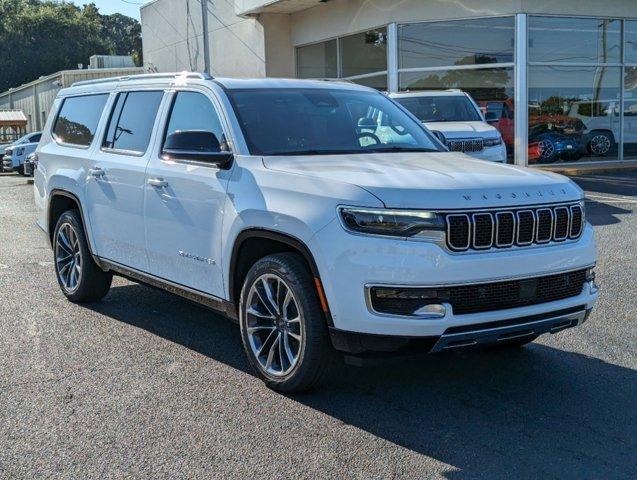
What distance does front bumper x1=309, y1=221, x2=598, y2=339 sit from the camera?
14.1ft

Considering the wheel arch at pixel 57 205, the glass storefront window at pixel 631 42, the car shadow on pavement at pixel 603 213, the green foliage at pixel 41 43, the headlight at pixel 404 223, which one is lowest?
the car shadow on pavement at pixel 603 213

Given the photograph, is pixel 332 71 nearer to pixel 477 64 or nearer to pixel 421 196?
pixel 477 64

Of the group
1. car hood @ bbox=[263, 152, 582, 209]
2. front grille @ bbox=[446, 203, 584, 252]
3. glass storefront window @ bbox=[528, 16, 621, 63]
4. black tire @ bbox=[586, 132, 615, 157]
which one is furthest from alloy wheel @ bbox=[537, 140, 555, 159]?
front grille @ bbox=[446, 203, 584, 252]

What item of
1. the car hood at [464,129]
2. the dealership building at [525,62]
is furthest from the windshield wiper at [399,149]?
the dealership building at [525,62]

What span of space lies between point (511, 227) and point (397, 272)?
0.74 metres

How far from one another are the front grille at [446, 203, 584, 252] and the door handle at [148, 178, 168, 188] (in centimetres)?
230

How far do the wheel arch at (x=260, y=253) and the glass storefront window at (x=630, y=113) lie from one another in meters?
19.8

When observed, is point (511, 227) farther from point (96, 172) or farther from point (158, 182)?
point (96, 172)

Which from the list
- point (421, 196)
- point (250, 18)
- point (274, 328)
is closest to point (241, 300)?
point (274, 328)

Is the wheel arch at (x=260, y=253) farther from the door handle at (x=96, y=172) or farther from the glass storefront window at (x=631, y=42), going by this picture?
the glass storefront window at (x=631, y=42)

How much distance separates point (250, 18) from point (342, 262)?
24.5 meters

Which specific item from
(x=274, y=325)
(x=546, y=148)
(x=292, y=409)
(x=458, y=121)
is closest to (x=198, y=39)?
(x=546, y=148)

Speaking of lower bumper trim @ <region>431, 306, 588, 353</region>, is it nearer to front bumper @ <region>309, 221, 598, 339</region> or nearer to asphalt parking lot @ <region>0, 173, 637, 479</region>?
front bumper @ <region>309, 221, 598, 339</region>

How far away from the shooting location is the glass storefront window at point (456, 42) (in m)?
21.2
